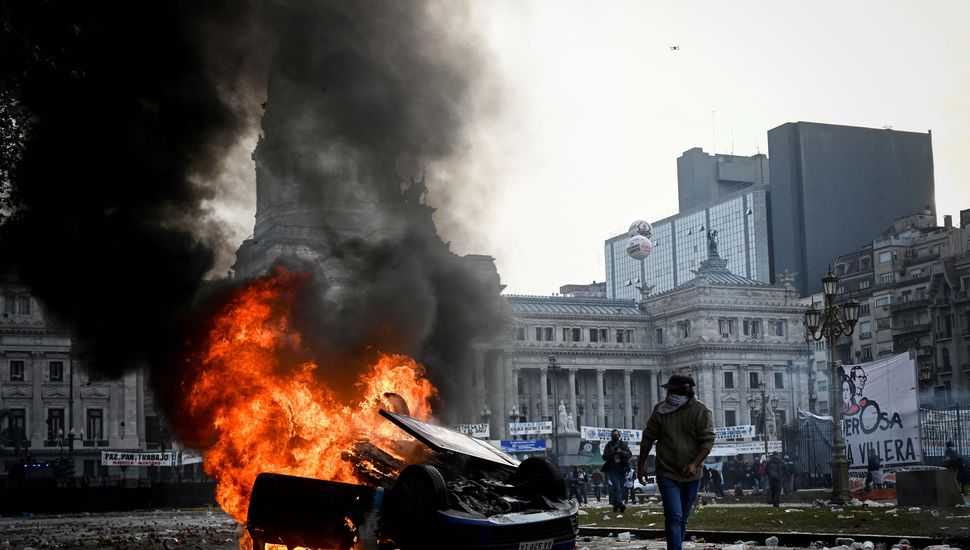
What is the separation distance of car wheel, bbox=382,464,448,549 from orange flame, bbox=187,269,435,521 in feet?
3.11

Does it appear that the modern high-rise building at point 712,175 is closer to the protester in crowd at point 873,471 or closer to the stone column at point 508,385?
the stone column at point 508,385

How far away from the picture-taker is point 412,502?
33.6 ft

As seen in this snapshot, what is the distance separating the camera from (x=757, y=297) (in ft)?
400

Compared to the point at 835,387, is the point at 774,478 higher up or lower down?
lower down

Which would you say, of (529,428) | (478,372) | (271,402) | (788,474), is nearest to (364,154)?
(271,402)

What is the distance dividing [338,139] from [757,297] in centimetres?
10874

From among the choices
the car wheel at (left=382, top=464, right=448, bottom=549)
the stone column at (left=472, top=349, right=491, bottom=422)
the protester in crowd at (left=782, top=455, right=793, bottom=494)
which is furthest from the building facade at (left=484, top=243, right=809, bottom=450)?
the car wheel at (left=382, top=464, right=448, bottom=549)

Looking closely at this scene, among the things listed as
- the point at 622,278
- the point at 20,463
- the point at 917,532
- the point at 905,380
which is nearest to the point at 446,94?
the point at 917,532

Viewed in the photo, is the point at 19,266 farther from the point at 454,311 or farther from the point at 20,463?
the point at 20,463

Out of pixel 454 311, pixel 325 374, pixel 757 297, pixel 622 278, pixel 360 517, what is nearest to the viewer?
pixel 360 517

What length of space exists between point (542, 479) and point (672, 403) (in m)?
1.51

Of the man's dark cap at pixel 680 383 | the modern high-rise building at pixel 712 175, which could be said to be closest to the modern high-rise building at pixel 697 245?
the modern high-rise building at pixel 712 175

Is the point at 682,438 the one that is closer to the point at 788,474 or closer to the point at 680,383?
the point at 680,383

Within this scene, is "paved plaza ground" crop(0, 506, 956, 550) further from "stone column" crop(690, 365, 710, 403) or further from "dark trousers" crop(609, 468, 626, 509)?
"stone column" crop(690, 365, 710, 403)
